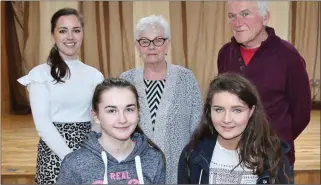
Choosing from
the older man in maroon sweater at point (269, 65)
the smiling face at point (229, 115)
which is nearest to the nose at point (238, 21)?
the older man in maroon sweater at point (269, 65)

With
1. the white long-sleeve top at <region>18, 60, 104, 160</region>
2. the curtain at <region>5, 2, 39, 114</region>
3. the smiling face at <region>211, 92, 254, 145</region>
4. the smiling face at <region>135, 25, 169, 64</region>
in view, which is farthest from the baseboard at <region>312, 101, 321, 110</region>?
the smiling face at <region>211, 92, 254, 145</region>

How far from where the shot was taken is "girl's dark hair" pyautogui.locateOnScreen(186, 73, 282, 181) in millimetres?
1383

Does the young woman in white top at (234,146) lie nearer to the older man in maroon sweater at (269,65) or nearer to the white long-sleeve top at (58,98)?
the older man in maroon sweater at (269,65)

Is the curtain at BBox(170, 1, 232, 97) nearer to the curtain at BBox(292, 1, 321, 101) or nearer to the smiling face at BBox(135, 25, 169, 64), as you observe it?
the curtain at BBox(292, 1, 321, 101)

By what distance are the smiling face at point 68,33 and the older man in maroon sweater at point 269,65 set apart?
22.6 inches

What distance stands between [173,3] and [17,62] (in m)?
2.15

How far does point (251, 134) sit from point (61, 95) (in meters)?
0.72

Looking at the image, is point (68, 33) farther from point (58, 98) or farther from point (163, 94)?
point (163, 94)

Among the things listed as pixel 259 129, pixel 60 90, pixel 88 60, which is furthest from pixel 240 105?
pixel 88 60

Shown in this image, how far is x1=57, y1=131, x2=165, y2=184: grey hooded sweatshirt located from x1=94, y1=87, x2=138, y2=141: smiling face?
0.06 m

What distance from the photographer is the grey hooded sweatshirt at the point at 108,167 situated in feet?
4.28

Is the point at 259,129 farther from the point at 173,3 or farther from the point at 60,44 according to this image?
the point at 173,3

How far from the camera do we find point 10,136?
14.9ft

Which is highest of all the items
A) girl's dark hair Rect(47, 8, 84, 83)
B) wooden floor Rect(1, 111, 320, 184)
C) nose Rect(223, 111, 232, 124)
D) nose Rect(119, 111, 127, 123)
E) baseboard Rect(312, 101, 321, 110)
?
girl's dark hair Rect(47, 8, 84, 83)
